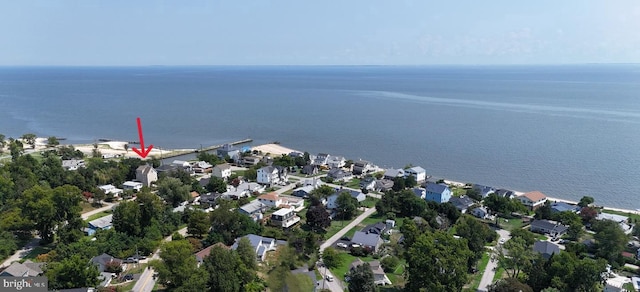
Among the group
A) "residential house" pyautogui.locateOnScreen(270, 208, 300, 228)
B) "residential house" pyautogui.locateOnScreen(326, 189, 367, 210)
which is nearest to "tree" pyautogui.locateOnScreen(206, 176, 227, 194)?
"residential house" pyautogui.locateOnScreen(270, 208, 300, 228)

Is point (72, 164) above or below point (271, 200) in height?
above

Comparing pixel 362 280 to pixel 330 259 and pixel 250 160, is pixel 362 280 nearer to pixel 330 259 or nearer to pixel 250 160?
pixel 330 259

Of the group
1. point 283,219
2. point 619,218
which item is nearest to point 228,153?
point 283,219

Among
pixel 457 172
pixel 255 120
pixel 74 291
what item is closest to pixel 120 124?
pixel 255 120

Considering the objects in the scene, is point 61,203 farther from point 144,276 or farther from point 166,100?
point 166,100

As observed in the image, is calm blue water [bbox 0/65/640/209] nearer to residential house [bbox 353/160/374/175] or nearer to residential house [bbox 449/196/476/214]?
residential house [bbox 353/160/374/175]

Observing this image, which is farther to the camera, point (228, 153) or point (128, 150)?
point (128, 150)
